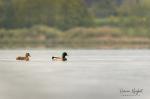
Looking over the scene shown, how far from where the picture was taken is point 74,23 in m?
85.9

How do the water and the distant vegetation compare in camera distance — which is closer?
the water

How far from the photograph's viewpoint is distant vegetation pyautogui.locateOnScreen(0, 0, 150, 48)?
81.5 meters

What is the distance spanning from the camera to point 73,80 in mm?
30766

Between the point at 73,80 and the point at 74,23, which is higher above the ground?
the point at 74,23

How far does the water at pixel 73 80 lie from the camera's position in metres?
25.9

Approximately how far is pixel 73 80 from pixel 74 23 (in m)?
55.3

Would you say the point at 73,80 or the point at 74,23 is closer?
the point at 73,80

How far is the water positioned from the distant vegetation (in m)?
39.5

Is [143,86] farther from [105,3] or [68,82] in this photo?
[105,3]

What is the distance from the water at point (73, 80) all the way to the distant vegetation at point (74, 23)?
1556 inches

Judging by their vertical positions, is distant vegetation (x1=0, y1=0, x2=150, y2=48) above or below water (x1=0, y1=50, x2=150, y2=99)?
above

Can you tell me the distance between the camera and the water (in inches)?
1018

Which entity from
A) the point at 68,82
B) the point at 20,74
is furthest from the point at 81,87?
the point at 20,74

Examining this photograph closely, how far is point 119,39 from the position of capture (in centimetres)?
8281
